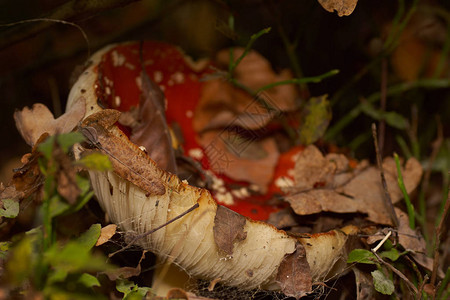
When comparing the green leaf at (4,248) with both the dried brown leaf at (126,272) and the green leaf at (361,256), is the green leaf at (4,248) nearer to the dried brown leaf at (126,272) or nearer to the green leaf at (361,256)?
the dried brown leaf at (126,272)

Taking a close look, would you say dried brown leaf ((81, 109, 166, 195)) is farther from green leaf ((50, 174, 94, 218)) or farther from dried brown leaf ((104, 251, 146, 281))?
dried brown leaf ((104, 251, 146, 281))

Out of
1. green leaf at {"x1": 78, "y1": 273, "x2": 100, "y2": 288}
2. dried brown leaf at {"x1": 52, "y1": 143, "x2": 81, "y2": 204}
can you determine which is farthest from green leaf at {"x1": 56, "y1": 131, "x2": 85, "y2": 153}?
green leaf at {"x1": 78, "y1": 273, "x2": 100, "y2": 288}

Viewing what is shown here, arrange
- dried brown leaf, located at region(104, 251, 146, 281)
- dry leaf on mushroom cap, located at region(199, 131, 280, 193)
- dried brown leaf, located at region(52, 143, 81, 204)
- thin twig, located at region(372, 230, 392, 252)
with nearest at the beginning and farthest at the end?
dried brown leaf, located at region(52, 143, 81, 204)
dried brown leaf, located at region(104, 251, 146, 281)
thin twig, located at region(372, 230, 392, 252)
dry leaf on mushroom cap, located at region(199, 131, 280, 193)

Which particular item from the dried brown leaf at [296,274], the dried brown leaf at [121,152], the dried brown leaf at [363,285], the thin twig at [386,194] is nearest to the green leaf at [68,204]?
the dried brown leaf at [121,152]

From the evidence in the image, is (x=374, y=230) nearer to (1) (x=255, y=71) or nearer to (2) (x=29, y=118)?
(1) (x=255, y=71)

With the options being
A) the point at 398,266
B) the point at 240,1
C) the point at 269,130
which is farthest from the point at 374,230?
the point at 240,1

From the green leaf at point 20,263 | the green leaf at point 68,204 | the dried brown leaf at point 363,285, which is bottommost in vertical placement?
the dried brown leaf at point 363,285
